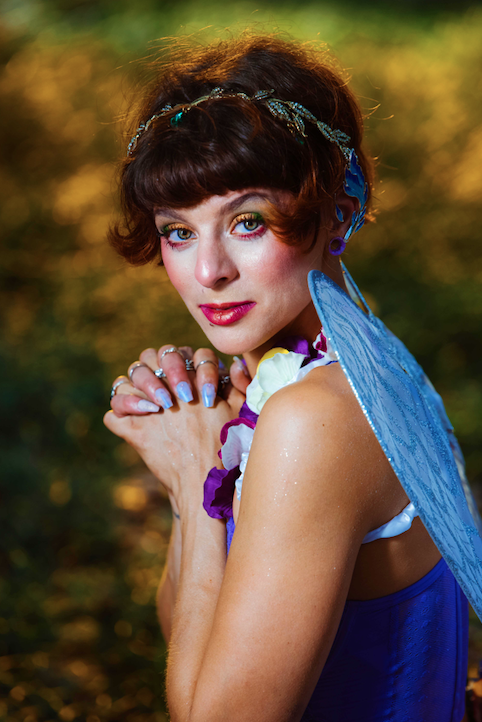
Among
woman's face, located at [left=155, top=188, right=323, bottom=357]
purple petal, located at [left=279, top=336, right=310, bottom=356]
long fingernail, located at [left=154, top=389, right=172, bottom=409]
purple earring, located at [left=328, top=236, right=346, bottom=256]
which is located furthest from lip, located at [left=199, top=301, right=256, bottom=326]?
long fingernail, located at [left=154, top=389, right=172, bottom=409]

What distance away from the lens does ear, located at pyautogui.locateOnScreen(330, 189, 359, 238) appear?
45.2 inches

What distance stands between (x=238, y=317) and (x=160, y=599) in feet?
3.10

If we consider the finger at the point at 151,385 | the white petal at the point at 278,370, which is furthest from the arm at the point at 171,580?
the white petal at the point at 278,370

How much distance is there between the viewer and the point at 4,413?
3945 mm

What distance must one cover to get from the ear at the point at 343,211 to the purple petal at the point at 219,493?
50 cm

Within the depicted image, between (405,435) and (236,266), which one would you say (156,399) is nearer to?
(236,266)

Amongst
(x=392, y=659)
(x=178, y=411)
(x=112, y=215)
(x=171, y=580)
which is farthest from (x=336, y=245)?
(x=112, y=215)

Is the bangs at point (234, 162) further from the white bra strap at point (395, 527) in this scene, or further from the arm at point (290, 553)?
the white bra strap at point (395, 527)

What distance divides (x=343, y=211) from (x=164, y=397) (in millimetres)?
568

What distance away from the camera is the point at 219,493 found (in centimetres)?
115

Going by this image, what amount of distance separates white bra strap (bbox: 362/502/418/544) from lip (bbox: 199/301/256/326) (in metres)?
0.43

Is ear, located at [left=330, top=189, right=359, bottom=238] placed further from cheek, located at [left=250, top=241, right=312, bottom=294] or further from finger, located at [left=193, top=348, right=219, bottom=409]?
finger, located at [left=193, top=348, right=219, bottom=409]

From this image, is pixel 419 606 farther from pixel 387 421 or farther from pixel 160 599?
pixel 160 599

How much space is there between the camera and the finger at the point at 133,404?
1385 millimetres
